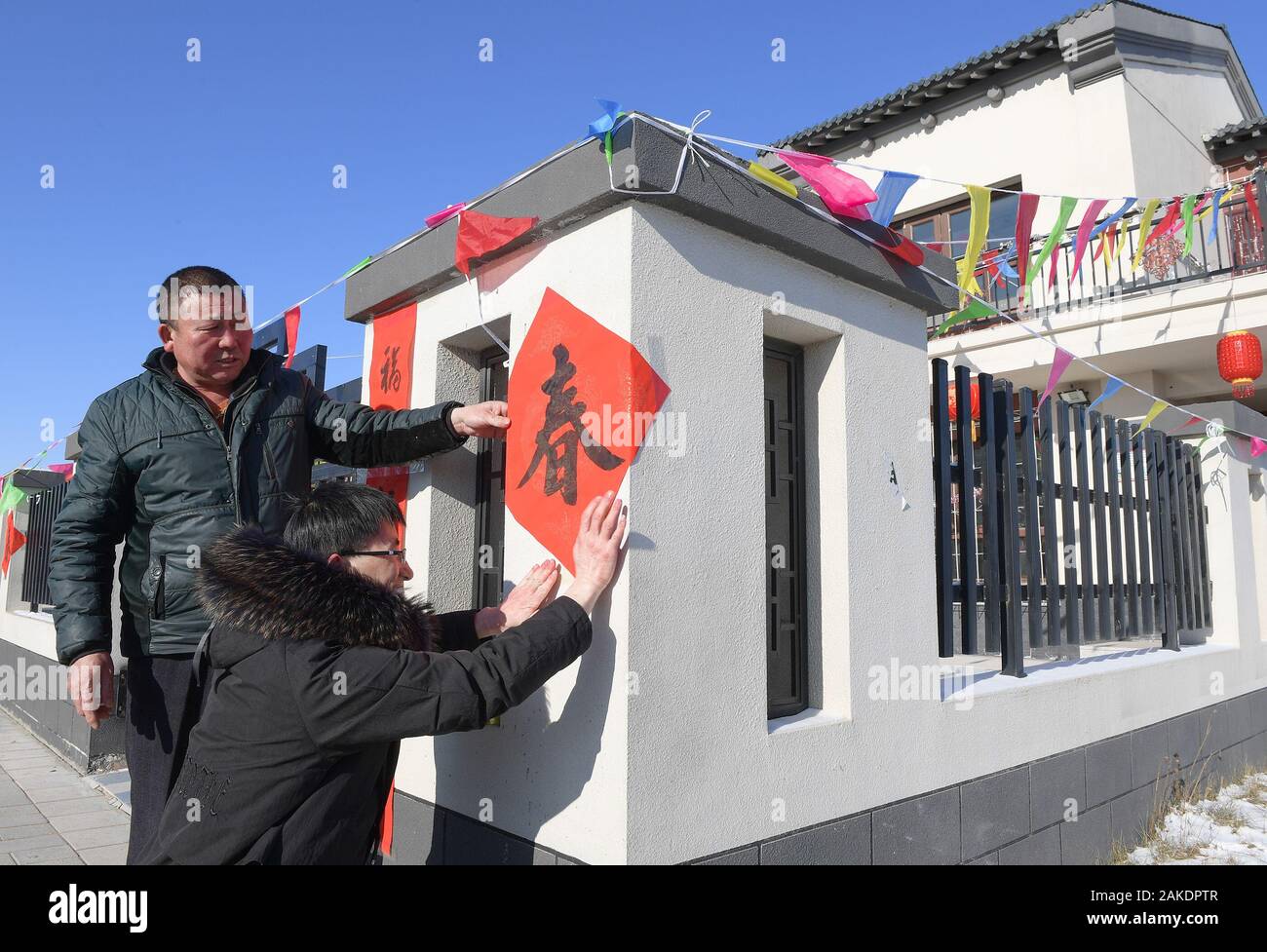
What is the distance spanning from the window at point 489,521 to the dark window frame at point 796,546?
3.08 feet

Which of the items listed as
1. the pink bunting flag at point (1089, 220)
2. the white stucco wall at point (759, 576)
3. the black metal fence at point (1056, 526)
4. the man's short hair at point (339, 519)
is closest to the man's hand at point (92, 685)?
the man's short hair at point (339, 519)

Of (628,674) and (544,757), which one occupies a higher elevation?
(628,674)

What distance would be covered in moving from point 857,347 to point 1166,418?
466 centimetres

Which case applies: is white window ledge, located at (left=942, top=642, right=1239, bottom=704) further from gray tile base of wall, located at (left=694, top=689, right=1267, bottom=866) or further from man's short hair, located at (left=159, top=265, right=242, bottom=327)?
man's short hair, located at (left=159, top=265, right=242, bottom=327)

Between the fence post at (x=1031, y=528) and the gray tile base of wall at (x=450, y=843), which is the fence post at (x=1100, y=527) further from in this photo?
the gray tile base of wall at (x=450, y=843)

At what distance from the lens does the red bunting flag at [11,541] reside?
27.3ft

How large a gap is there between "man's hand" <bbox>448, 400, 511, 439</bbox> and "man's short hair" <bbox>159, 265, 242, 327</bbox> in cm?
71

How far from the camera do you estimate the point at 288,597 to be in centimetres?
185

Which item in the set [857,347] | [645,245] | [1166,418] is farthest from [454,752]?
[1166,418]

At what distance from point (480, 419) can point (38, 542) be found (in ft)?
23.8

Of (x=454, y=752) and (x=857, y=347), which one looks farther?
(x=857, y=347)
